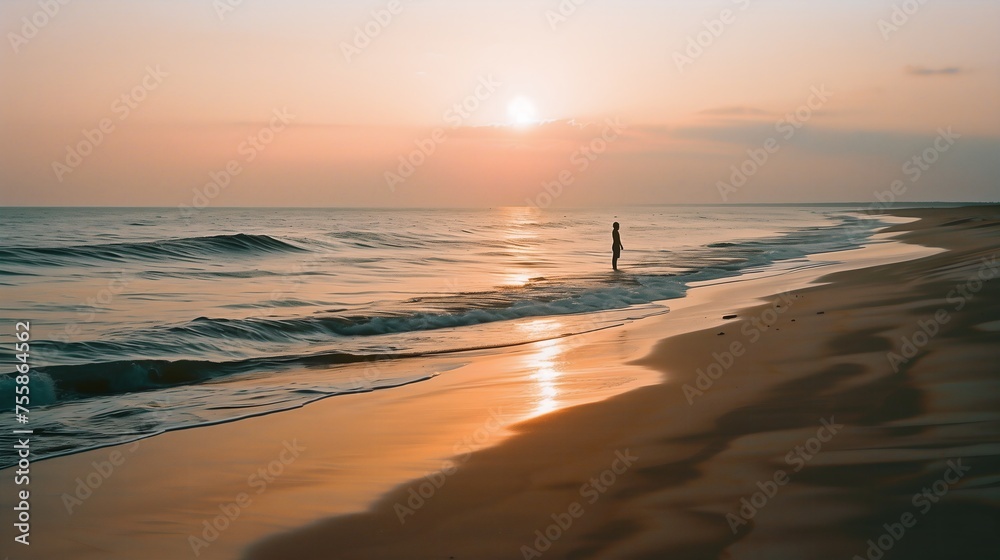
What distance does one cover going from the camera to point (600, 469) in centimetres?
589

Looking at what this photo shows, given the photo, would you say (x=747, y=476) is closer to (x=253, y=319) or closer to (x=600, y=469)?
(x=600, y=469)

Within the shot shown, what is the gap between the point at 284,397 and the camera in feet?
30.7

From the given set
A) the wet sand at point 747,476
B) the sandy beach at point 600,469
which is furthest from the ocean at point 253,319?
the wet sand at point 747,476

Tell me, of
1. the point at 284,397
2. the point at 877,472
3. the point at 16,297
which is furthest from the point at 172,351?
the point at 877,472

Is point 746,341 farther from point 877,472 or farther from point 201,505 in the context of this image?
point 201,505

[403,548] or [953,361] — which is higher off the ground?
[953,361]

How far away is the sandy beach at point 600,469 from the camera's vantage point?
454 centimetres

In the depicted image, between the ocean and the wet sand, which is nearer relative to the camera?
the wet sand

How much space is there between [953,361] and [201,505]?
7.52m

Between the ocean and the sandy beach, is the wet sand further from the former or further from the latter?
the ocean

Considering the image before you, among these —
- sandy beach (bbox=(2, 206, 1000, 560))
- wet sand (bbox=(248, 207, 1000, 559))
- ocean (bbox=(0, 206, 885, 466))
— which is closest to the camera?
wet sand (bbox=(248, 207, 1000, 559))

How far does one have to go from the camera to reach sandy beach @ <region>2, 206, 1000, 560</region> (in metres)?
4.54

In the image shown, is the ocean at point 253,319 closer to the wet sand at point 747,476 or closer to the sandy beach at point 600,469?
the sandy beach at point 600,469

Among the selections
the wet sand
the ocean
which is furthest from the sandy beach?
the ocean
